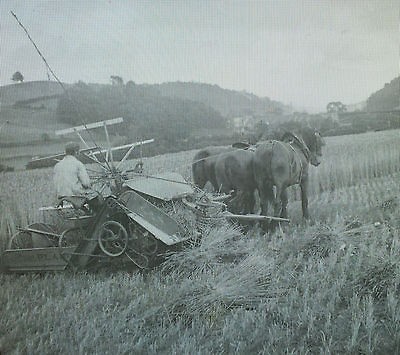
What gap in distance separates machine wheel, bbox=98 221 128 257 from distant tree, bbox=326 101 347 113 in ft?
13.5

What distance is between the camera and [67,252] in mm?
4340

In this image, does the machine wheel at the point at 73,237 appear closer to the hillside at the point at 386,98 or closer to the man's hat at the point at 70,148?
the man's hat at the point at 70,148

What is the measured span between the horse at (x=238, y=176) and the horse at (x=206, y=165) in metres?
0.58

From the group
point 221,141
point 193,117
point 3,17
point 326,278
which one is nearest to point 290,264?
point 326,278

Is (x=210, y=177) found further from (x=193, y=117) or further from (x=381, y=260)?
(x=381, y=260)

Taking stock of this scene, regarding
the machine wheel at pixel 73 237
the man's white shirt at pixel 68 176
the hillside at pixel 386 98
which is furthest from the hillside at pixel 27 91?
the hillside at pixel 386 98

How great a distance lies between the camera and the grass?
9.44 ft

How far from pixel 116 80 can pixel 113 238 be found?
2.00 m

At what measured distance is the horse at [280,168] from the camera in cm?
652

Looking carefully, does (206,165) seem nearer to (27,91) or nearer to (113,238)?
(113,238)

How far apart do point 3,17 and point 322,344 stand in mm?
3769

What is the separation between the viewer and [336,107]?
23.1ft

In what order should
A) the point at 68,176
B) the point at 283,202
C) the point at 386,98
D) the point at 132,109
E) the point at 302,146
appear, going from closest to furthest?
the point at 68,176 < the point at 386,98 < the point at 132,109 < the point at 283,202 < the point at 302,146

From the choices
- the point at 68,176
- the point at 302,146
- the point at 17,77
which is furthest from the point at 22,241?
the point at 302,146
